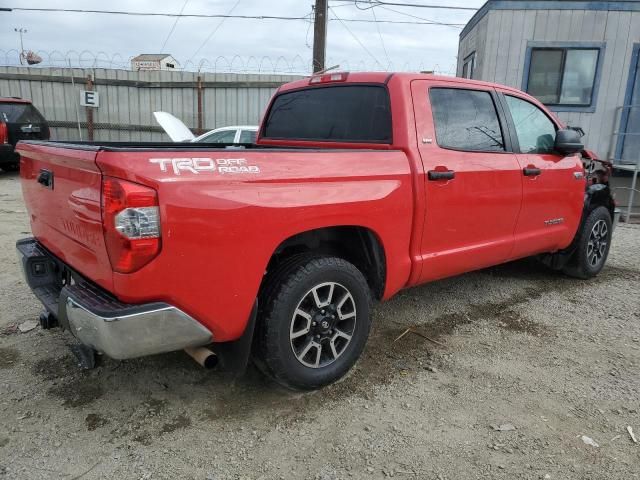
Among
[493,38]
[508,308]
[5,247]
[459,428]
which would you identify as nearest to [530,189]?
[508,308]

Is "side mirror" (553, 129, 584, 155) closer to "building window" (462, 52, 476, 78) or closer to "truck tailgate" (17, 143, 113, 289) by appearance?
"truck tailgate" (17, 143, 113, 289)

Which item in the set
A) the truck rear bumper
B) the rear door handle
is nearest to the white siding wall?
the rear door handle

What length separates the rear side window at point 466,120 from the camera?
3.52m

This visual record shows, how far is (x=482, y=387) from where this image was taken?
10.3ft

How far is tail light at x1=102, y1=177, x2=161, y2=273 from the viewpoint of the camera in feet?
6.97

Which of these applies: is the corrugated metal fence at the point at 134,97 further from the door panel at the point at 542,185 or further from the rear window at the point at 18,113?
the door panel at the point at 542,185

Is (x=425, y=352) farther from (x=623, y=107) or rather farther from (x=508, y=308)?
(x=623, y=107)

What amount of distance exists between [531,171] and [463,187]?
3.10ft

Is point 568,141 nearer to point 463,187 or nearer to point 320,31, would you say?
point 463,187

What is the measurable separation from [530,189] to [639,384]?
1.67m

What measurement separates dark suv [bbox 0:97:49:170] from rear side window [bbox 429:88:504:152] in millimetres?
10673

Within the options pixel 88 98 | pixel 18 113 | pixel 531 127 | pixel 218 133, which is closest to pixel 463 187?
pixel 531 127

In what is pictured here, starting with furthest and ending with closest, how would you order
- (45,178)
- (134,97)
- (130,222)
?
(134,97)
(45,178)
(130,222)

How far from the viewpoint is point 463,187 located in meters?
3.55
